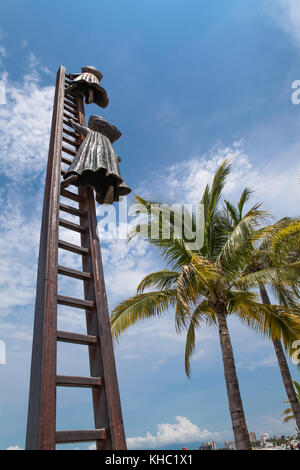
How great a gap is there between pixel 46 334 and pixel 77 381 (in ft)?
1.37

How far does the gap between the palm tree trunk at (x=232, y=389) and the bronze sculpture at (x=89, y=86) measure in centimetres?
556

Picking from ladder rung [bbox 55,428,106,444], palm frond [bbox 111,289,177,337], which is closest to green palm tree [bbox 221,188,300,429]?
palm frond [bbox 111,289,177,337]

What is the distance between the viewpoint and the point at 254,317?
316 inches


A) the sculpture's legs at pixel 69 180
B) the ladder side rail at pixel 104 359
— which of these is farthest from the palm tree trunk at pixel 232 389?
the sculpture's legs at pixel 69 180

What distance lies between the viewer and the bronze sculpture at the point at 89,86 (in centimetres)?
464

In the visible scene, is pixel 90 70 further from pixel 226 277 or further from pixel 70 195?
pixel 226 277

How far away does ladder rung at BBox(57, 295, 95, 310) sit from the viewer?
103 inches

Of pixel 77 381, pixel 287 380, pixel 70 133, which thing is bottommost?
pixel 77 381

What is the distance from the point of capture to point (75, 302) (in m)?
2.72

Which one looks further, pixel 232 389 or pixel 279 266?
pixel 279 266

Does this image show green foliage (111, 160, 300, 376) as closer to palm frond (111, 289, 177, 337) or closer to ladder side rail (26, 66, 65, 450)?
palm frond (111, 289, 177, 337)

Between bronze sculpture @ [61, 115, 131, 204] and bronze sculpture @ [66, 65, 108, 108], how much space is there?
1.13m

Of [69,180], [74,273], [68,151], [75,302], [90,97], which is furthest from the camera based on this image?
[90,97]

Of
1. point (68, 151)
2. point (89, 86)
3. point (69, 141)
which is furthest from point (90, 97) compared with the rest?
point (68, 151)
